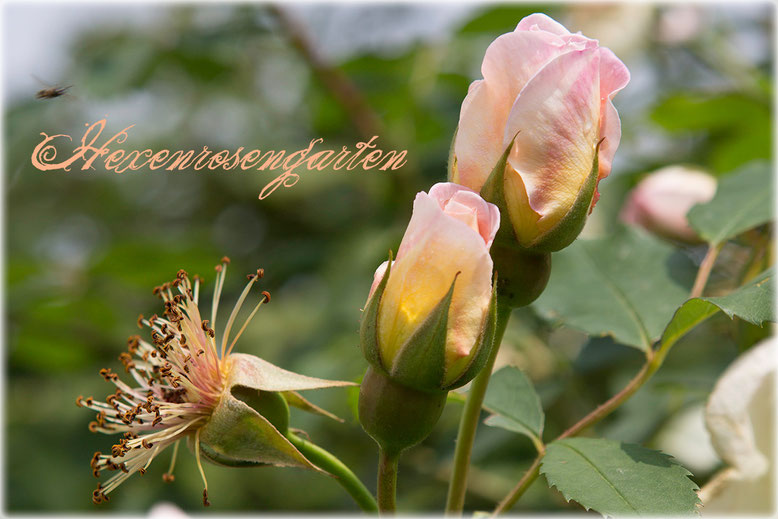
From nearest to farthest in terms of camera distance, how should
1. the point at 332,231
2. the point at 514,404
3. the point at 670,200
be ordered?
the point at 514,404 < the point at 670,200 < the point at 332,231

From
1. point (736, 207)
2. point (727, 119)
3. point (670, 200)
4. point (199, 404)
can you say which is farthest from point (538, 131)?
point (727, 119)

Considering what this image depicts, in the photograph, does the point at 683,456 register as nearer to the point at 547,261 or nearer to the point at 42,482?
the point at 547,261

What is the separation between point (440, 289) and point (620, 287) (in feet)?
1.63

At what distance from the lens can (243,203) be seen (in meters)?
2.68

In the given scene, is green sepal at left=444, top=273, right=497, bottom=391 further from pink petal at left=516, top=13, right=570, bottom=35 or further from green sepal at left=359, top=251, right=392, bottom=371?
pink petal at left=516, top=13, right=570, bottom=35

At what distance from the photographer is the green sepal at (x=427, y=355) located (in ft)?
1.94

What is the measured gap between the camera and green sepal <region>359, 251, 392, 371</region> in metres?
0.61

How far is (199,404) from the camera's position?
0.70 m

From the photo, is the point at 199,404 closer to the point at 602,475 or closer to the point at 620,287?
the point at 602,475

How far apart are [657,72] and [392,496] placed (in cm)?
187

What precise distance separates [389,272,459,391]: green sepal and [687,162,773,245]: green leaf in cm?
60

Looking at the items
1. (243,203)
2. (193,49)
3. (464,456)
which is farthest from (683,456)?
(243,203)

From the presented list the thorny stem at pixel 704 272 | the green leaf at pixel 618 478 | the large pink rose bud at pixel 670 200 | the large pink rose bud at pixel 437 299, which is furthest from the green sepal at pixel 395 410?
the large pink rose bud at pixel 670 200

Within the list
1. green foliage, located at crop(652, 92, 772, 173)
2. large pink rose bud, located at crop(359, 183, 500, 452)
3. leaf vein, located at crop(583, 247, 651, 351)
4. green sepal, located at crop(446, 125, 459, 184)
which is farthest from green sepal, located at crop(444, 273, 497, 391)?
green foliage, located at crop(652, 92, 772, 173)
